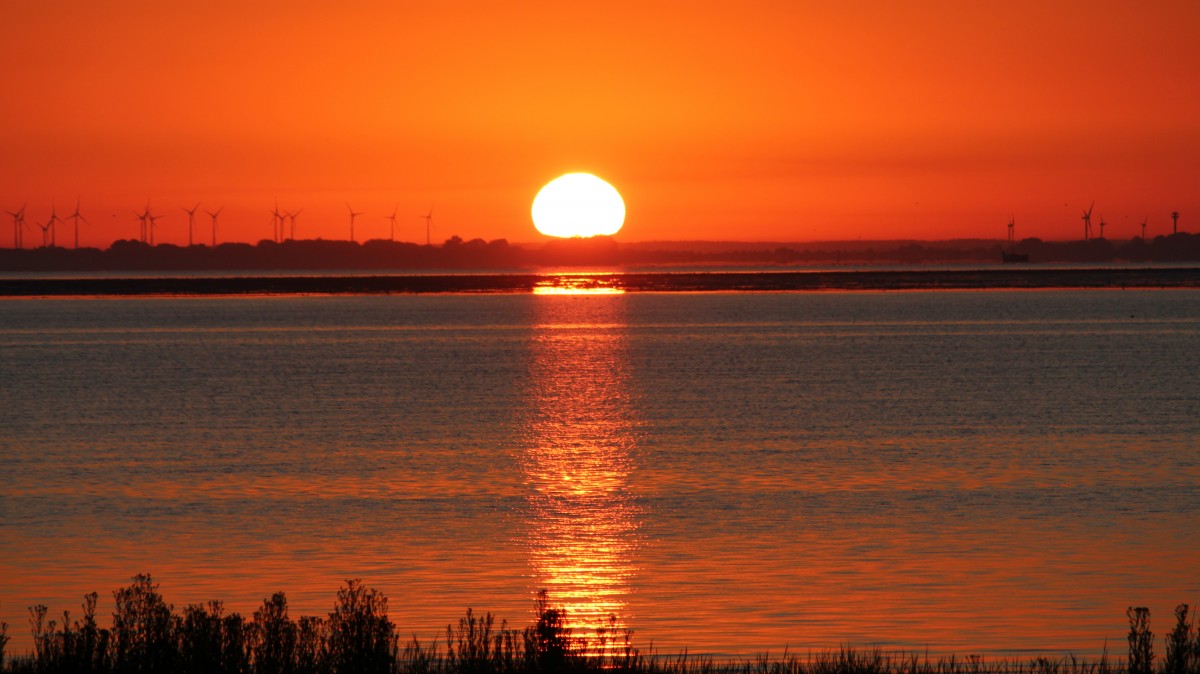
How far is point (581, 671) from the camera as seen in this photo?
16.1 meters

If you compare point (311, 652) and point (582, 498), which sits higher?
point (582, 498)

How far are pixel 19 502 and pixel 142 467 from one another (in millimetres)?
7380

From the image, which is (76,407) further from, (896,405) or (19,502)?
(896,405)

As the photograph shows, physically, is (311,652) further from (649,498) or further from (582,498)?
(582,498)

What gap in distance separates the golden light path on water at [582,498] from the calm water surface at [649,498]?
142 millimetres

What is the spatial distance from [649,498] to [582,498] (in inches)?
74.0

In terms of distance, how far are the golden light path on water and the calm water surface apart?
0.47 feet

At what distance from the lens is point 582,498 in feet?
121

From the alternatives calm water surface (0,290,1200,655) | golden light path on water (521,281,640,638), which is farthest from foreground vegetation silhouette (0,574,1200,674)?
calm water surface (0,290,1200,655)

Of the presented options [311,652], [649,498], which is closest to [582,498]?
[649,498]

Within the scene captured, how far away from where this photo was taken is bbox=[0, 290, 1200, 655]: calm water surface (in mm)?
24156

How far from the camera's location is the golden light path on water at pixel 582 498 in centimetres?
2492

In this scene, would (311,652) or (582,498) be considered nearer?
(311,652)

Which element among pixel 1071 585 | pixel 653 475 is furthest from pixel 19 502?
pixel 1071 585
